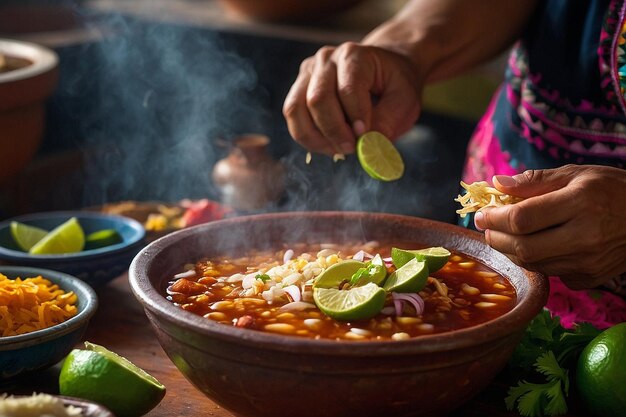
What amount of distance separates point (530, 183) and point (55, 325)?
115 cm

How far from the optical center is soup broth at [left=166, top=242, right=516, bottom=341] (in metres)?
1.81

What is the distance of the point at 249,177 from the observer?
4316mm

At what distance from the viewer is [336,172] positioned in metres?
5.12

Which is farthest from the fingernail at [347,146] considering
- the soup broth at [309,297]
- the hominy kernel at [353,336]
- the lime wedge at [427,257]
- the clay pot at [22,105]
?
the clay pot at [22,105]

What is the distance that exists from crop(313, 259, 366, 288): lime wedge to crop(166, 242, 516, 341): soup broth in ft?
0.11

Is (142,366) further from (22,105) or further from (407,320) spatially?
(22,105)

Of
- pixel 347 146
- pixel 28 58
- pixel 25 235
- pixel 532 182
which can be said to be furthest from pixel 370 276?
pixel 28 58

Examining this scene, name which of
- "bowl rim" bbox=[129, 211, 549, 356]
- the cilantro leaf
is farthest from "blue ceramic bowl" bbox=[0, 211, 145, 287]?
the cilantro leaf

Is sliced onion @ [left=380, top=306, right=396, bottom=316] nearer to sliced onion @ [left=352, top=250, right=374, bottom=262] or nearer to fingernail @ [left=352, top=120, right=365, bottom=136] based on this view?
sliced onion @ [left=352, top=250, right=374, bottom=262]

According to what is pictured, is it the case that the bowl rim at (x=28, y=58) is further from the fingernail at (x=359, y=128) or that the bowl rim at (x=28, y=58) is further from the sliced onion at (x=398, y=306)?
the sliced onion at (x=398, y=306)

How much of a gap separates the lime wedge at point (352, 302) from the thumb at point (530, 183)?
1.18 ft

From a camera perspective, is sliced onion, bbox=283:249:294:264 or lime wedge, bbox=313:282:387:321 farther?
sliced onion, bbox=283:249:294:264

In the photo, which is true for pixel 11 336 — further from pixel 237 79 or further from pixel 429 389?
pixel 237 79

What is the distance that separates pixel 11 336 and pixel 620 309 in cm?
170
